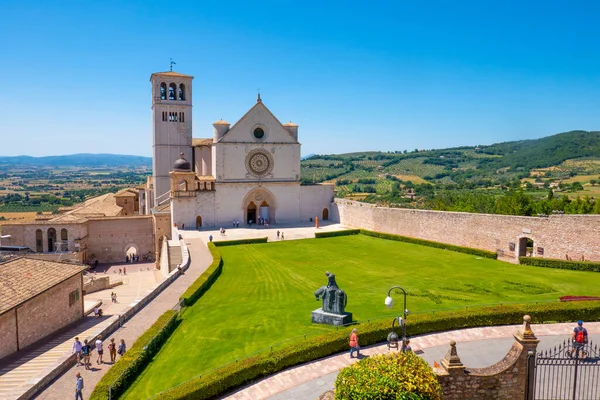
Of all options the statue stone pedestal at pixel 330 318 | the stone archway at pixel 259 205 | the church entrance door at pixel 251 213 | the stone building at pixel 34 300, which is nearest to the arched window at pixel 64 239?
the stone archway at pixel 259 205

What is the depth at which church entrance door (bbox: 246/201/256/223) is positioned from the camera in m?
53.2

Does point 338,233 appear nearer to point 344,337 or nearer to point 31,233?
point 344,337

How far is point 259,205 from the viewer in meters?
53.5

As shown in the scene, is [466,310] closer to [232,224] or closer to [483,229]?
[483,229]

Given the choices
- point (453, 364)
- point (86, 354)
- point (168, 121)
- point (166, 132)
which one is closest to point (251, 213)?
point (166, 132)

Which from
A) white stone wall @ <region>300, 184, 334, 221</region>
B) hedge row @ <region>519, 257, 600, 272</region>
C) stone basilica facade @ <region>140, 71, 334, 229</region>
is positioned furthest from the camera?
white stone wall @ <region>300, 184, 334, 221</region>

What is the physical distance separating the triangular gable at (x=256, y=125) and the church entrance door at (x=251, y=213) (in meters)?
7.42

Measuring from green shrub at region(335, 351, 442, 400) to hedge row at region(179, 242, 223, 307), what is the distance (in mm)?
13913

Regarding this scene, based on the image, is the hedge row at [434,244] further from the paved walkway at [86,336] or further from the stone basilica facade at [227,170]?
the paved walkway at [86,336]

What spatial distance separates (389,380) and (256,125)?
43.4m

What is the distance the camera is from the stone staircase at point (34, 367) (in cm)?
1513

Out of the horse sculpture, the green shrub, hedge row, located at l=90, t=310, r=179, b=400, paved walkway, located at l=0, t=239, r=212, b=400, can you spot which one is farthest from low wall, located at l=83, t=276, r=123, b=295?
the green shrub

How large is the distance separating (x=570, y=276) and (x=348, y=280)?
14012mm

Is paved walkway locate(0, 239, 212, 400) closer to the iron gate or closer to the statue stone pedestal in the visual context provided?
the statue stone pedestal
